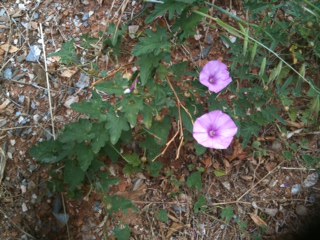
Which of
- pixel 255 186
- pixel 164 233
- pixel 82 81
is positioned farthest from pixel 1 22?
pixel 255 186

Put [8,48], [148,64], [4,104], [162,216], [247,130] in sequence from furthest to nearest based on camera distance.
Result: 1. [8,48]
2. [4,104]
3. [162,216]
4. [247,130]
5. [148,64]

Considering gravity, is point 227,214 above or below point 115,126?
below

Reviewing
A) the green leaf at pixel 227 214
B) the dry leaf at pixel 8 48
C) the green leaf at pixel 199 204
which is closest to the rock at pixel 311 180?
the green leaf at pixel 227 214

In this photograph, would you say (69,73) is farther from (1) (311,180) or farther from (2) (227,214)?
(1) (311,180)

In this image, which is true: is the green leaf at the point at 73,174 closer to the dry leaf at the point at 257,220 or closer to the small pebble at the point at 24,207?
→ the small pebble at the point at 24,207

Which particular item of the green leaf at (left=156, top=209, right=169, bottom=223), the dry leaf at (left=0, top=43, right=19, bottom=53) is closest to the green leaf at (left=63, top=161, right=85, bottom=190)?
the green leaf at (left=156, top=209, right=169, bottom=223)

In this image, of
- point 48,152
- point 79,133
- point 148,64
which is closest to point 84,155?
point 79,133

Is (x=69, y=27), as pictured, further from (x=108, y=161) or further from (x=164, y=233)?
(x=164, y=233)
